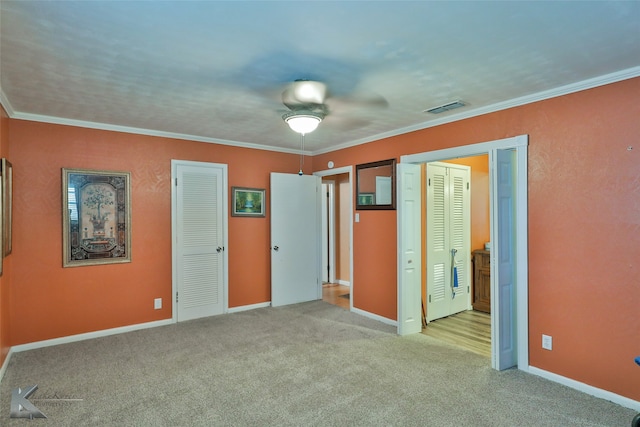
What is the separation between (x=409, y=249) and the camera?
407 cm

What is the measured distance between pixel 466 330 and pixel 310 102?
129 inches

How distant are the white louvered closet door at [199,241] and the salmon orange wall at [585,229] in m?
3.44

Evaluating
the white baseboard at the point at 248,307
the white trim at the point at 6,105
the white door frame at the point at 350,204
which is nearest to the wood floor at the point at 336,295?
the white door frame at the point at 350,204

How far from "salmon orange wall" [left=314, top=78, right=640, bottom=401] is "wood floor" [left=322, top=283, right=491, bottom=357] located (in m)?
0.74

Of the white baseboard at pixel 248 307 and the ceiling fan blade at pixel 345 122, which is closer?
the ceiling fan blade at pixel 345 122

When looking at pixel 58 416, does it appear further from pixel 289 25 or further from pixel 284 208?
pixel 284 208

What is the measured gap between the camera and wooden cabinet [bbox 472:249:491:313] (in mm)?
4930

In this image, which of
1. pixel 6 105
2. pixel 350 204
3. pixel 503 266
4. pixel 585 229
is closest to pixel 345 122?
pixel 350 204

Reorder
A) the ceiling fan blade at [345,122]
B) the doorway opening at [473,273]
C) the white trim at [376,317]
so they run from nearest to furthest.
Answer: the ceiling fan blade at [345,122] → the doorway opening at [473,273] → the white trim at [376,317]

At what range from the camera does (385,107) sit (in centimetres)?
332

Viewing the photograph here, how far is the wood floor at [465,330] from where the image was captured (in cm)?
373

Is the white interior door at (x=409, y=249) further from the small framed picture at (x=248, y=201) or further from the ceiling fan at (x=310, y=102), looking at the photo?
the small framed picture at (x=248, y=201)

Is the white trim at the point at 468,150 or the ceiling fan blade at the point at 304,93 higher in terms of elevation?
the ceiling fan blade at the point at 304,93

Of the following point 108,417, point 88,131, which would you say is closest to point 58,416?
point 108,417
